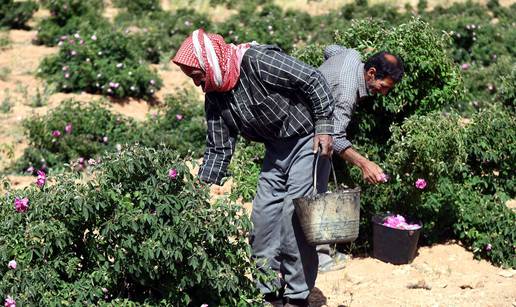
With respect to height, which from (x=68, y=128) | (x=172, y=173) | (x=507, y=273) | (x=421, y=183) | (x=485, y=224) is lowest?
(x=68, y=128)

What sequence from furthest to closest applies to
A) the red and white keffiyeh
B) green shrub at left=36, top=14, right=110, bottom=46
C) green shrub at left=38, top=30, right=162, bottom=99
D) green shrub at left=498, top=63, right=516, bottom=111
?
green shrub at left=36, top=14, right=110, bottom=46 < green shrub at left=38, top=30, right=162, bottom=99 < green shrub at left=498, top=63, right=516, bottom=111 < the red and white keffiyeh

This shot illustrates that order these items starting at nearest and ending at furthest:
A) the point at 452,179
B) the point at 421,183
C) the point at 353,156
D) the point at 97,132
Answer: the point at 353,156 → the point at 421,183 → the point at 452,179 → the point at 97,132

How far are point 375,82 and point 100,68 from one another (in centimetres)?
492

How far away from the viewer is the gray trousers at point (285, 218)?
4.77m

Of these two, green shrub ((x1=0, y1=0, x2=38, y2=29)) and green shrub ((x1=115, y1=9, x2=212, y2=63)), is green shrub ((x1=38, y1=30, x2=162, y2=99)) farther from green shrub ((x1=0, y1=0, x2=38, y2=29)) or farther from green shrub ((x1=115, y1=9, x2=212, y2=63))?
green shrub ((x1=0, y1=0, x2=38, y2=29))

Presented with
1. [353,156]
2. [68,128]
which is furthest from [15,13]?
[353,156]

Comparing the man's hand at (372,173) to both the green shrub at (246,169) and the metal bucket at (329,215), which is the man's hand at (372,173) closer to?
the metal bucket at (329,215)

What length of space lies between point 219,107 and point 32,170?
346 centimetres

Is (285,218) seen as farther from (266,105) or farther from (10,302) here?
(10,302)

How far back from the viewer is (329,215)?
4.50m

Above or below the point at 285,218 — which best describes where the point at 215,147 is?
above

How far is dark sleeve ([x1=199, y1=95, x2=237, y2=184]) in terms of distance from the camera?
4.72 meters

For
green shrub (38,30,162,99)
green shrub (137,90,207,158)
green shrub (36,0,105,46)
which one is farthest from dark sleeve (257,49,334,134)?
green shrub (36,0,105,46)

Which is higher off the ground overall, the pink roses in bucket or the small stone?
the pink roses in bucket
